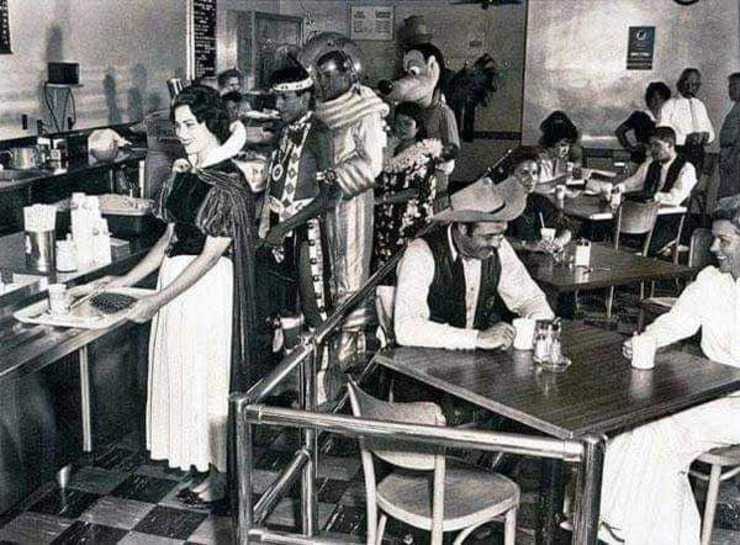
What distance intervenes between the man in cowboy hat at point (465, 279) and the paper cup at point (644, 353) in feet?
1.41

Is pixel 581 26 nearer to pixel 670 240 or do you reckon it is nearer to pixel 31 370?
pixel 670 240

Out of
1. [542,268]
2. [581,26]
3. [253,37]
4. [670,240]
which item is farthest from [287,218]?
[581,26]

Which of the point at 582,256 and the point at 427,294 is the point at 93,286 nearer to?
the point at 427,294

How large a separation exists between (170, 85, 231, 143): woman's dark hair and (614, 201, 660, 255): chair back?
3609mm

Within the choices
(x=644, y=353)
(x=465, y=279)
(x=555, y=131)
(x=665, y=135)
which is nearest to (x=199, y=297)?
(x=465, y=279)

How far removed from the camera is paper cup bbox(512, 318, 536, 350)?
129 inches

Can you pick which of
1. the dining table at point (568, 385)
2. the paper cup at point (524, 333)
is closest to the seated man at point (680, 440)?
the dining table at point (568, 385)

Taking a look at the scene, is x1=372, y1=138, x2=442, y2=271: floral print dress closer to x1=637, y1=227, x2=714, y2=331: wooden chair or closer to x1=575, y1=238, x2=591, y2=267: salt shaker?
x1=575, y1=238, x2=591, y2=267: salt shaker

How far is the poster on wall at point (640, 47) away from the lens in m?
11.0

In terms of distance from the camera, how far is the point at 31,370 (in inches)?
126

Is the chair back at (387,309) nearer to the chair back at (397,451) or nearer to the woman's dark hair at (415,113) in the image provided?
the chair back at (397,451)

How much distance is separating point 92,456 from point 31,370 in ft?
4.32

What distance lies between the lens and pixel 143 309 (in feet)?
11.6

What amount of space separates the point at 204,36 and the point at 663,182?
16.4 ft
